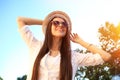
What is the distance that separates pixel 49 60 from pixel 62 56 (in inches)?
7.3

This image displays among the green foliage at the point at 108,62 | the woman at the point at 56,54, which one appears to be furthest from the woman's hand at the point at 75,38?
the green foliage at the point at 108,62

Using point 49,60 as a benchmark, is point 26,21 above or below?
above

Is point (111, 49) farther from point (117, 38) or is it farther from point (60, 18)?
point (60, 18)

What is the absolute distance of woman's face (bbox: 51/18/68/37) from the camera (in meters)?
5.78

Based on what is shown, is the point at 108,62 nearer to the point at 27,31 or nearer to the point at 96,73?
the point at 96,73

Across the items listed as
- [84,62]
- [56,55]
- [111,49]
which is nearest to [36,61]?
[56,55]

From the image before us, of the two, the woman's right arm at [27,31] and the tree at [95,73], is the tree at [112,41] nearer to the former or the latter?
the tree at [95,73]

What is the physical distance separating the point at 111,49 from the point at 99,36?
1594mm

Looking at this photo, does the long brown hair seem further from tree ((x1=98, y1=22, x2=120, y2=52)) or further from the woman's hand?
tree ((x1=98, y1=22, x2=120, y2=52))

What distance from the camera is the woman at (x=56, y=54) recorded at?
5.54 m

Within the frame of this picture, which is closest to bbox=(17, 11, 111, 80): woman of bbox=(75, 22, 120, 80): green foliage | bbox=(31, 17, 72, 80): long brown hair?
bbox=(31, 17, 72, 80): long brown hair

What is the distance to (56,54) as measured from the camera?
579 cm

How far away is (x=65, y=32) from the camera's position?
5.80 meters

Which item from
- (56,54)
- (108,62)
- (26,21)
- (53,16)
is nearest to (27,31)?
(26,21)
